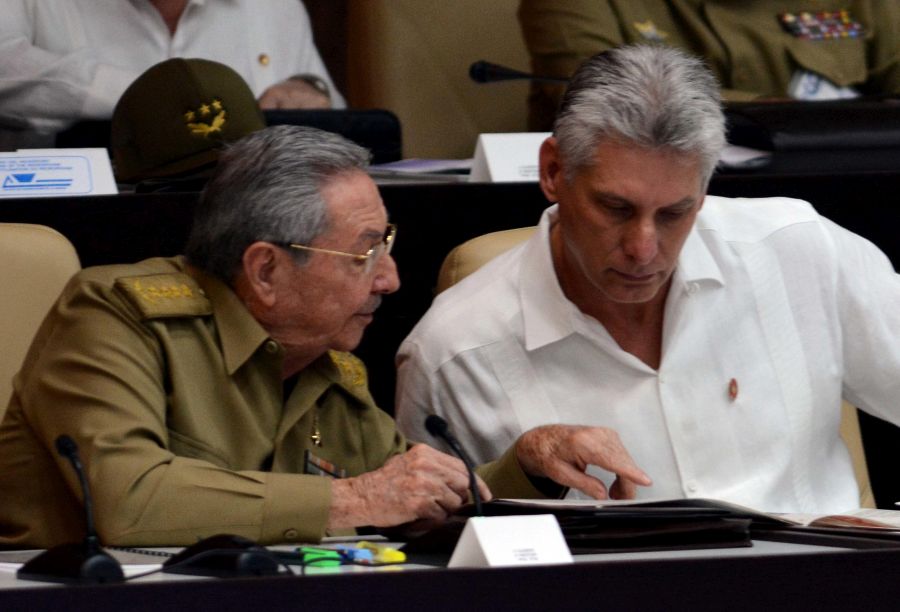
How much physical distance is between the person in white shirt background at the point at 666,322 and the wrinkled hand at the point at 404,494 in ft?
1.26

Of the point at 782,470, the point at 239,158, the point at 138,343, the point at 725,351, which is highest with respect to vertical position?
the point at 239,158

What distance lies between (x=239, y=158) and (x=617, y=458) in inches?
24.4

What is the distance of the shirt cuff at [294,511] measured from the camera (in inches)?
70.3

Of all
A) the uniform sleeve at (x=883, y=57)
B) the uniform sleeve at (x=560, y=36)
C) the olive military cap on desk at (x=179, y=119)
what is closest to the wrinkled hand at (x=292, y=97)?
the uniform sleeve at (x=560, y=36)

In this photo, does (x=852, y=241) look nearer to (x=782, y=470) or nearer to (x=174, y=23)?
(x=782, y=470)

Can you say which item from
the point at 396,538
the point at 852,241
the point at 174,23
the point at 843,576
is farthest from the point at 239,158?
the point at 174,23

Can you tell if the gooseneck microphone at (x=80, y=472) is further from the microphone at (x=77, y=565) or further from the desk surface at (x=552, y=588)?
the desk surface at (x=552, y=588)

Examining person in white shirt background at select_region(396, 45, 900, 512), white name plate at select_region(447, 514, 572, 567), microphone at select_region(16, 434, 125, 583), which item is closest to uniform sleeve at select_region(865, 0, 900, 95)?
person in white shirt background at select_region(396, 45, 900, 512)

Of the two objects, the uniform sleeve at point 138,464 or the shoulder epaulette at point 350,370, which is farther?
the shoulder epaulette at point 350,370

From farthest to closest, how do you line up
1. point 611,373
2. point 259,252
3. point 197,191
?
point 197,191
point 611,373
point 259,252

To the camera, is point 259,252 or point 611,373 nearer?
point 259,252

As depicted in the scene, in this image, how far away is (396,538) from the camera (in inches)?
73.5

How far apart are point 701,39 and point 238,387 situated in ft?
6.69

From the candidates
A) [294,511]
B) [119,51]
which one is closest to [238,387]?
[294,511]
